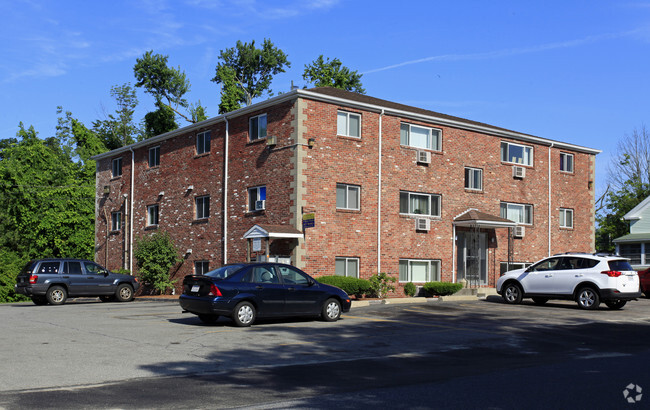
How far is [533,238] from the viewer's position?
33.4 metres

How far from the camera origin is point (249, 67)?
61.1 m

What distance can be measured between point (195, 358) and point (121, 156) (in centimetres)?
2979

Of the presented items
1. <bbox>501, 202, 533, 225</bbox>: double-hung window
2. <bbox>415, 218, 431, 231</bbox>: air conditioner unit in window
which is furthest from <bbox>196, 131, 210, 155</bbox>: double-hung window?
<bbox>501, 202, 533, 225</bbox>: double-hung window

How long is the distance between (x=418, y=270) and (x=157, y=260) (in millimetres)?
12188

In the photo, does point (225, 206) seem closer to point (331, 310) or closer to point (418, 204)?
point (418, 204)

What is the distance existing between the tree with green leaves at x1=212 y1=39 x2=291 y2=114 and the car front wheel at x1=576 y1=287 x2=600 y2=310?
41.8 metres

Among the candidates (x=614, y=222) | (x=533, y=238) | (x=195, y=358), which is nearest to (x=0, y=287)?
(x=533, y=238)

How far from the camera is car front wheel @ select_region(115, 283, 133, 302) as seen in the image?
27.2 metres

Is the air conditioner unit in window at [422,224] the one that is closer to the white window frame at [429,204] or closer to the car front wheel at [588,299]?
the white window frame at [429,204]

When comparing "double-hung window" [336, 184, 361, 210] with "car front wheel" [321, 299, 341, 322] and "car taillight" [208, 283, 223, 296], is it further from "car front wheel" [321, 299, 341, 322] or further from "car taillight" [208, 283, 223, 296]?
"car taillight" [208, 283, 223, 296]

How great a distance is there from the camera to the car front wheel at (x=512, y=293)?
23109mm

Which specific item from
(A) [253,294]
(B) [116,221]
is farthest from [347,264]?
(B) [116,221]

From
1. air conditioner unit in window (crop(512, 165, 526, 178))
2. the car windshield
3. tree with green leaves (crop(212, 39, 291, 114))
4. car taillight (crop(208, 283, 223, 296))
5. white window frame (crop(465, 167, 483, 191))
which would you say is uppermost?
tree with green leaves (crop(212, 39, 291, 114))

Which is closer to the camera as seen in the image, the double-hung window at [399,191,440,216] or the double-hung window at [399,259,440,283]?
the double-hung window at [399,259,440,283]
